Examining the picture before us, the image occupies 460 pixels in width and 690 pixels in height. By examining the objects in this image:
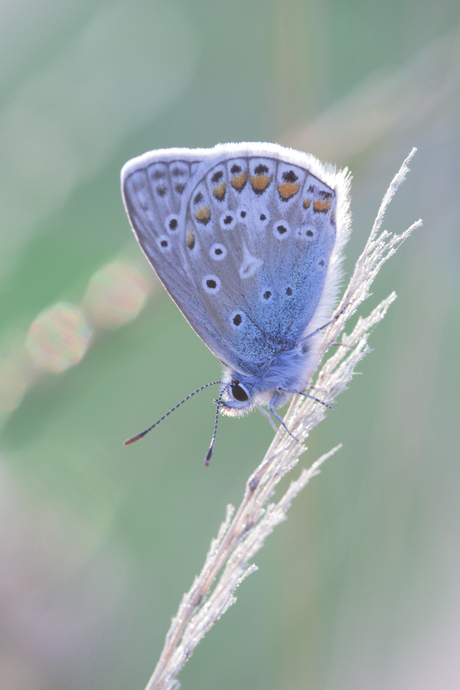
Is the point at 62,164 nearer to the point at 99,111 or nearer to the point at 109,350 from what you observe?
the point at 99,111

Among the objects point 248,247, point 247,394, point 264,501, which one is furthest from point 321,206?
point 264,501

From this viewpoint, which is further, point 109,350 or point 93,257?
point 93,257

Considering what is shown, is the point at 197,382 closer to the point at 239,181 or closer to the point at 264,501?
the point at 239,181

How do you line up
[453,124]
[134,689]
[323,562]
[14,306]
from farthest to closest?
[14,306] < [453,124] < [323,562] < [134,689]

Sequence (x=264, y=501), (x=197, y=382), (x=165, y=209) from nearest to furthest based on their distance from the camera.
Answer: (x=264, y=501), (x=165, y=209), (x=197, y=382)

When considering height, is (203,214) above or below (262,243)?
above

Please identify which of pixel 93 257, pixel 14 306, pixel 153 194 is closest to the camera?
pixel 153 194

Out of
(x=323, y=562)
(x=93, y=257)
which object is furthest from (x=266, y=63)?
(x=323, y=562)
